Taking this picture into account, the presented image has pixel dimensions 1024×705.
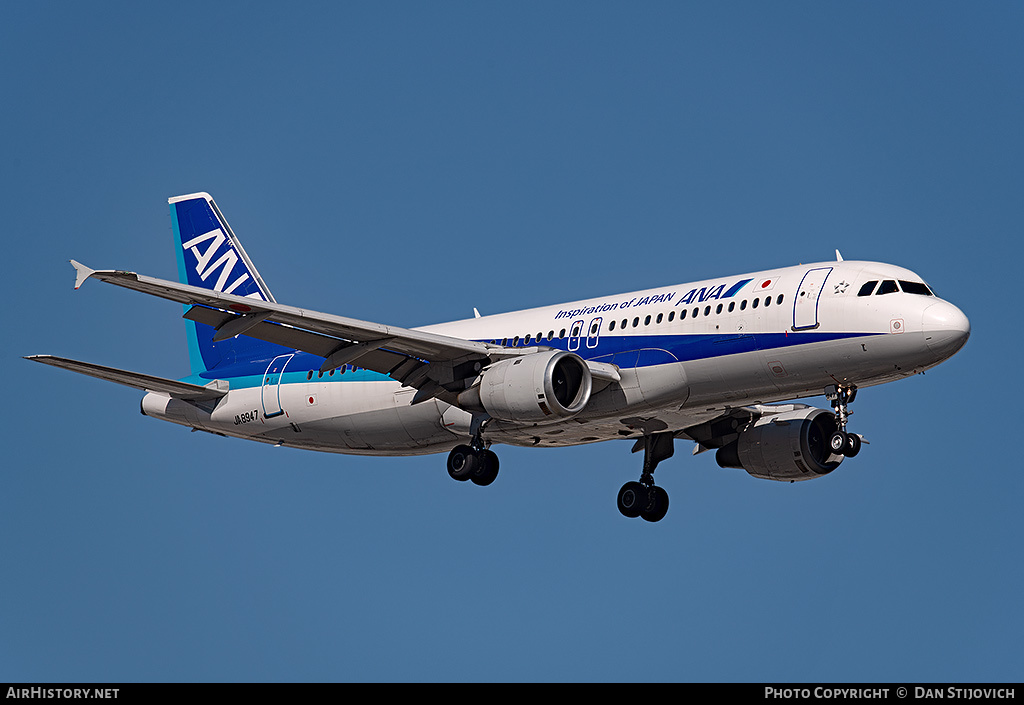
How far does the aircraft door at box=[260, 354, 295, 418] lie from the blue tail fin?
290cm

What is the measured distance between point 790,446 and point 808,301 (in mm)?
8441

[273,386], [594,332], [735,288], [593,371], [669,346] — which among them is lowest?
[593,371]

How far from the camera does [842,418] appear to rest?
125 feet

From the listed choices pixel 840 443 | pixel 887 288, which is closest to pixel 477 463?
pixel 840 443

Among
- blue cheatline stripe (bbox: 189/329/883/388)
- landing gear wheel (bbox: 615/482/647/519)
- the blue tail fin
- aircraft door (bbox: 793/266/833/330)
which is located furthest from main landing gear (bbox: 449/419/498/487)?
the blue tail fin

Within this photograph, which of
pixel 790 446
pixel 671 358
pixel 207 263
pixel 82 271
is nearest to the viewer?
pixel 82 271

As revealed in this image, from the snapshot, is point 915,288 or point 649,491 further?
point 649,491

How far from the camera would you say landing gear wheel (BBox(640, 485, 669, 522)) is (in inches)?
1788

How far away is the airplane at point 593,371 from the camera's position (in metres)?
36.6

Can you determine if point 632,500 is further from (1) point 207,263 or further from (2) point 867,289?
(1) point 207,263

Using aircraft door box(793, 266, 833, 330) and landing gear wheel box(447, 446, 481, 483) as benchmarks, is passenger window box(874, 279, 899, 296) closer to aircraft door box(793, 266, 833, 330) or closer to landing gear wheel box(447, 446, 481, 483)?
aircraft door box(793, 266, 833, 330)

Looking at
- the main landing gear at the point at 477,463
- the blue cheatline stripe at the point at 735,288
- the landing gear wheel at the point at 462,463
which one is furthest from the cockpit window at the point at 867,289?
the landing gear wheel at the point at 462,463
